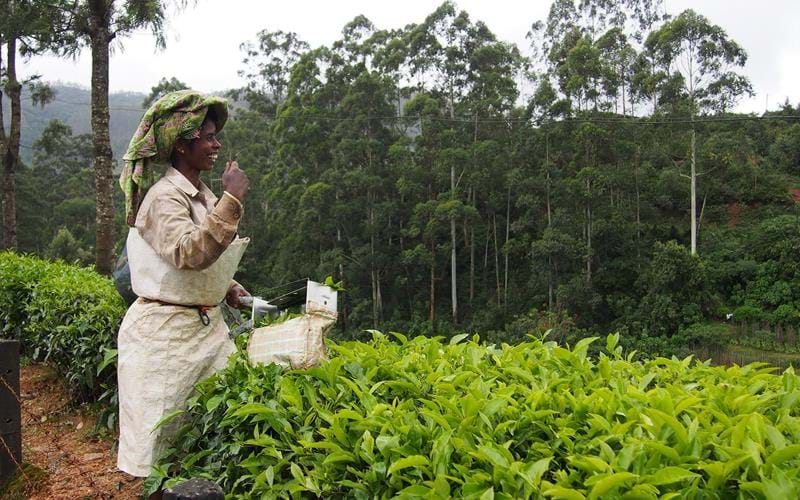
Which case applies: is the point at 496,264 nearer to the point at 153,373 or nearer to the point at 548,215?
the point at 548,215

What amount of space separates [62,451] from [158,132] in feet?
6.49

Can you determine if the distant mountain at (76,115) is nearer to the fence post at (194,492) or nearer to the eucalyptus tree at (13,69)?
the eucalyptus tree at (13,69)

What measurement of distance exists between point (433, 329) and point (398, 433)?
23.4m

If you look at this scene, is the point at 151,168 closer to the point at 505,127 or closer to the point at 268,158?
the point at 505,127

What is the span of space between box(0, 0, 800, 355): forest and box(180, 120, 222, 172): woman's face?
1821 cm

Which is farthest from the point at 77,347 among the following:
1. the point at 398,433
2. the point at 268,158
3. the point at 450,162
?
the point at 268,158

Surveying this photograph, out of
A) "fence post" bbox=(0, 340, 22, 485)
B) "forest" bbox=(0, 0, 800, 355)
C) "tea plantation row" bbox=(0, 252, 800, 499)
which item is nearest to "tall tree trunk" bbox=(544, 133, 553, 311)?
"forest" bbox=(0, 0, 800, 355)

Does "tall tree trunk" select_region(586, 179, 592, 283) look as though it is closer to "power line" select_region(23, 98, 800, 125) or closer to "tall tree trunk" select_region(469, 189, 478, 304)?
"power line" select_region(23, 98, 800, 125)

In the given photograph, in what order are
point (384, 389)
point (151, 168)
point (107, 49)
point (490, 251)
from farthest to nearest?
1. point (490, 251)
2. point (107, 49)
3. point (151, 168)
4. point (384, 389)

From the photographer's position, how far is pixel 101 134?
17.7 feet

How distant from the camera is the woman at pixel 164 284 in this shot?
173cm

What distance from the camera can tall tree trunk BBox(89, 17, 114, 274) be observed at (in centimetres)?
544

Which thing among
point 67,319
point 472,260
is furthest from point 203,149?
point 472,260

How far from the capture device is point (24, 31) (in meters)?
8.87
